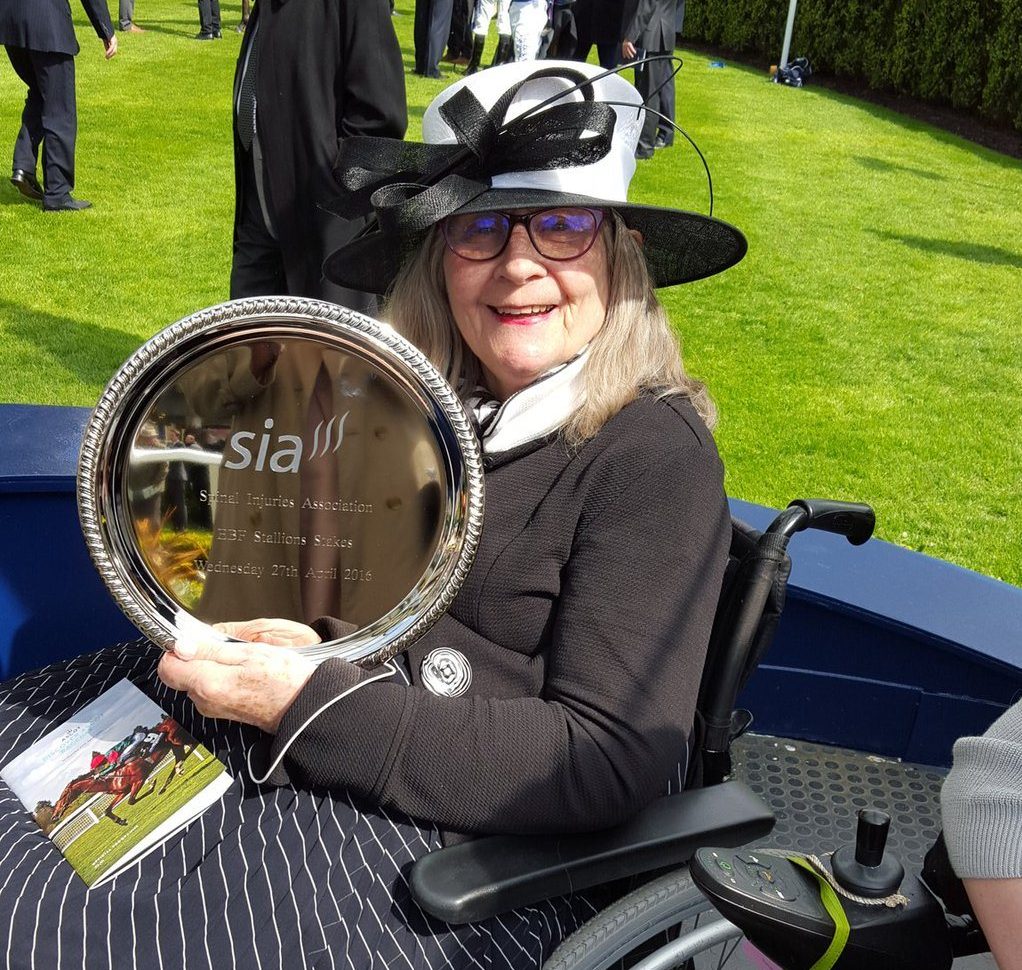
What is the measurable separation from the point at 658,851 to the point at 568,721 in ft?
0.68

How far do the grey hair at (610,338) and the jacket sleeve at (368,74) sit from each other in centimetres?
193

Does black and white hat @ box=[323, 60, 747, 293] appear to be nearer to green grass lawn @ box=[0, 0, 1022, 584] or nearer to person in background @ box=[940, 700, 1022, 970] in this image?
person in background @ box=[940, 700, 1022, 970]

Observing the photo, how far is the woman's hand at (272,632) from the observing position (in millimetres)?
1604

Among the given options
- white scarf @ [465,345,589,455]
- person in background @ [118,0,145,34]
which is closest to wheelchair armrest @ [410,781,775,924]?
white scarf @ [465,345,589,455]

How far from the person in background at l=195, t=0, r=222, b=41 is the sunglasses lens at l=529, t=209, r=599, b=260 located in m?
15.0

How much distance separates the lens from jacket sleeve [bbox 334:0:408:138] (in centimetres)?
362

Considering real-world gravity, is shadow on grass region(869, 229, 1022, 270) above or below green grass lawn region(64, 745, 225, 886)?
below

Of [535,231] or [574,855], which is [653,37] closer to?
[535,231]

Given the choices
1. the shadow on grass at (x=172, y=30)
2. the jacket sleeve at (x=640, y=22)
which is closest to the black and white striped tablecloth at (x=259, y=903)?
the jacket sleeve at (x=640, y=22)

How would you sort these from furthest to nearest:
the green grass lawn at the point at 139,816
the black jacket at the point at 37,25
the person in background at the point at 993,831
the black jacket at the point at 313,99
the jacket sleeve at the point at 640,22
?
the jacket sleeve at the point at 640,22 < the black jacket at the point at 37,25 < the black jacket at the point at 313,99 < the green grass lawn at the point at 139,816 < the person in background at the point at 993,831

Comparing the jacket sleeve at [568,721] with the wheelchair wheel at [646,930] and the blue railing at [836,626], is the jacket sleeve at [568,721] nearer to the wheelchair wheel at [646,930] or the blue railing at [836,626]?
the wheelchair wheel at [646,930]

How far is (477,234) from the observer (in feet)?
5.82

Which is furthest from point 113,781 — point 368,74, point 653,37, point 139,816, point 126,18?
point 126,18

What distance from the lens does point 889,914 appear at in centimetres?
119
